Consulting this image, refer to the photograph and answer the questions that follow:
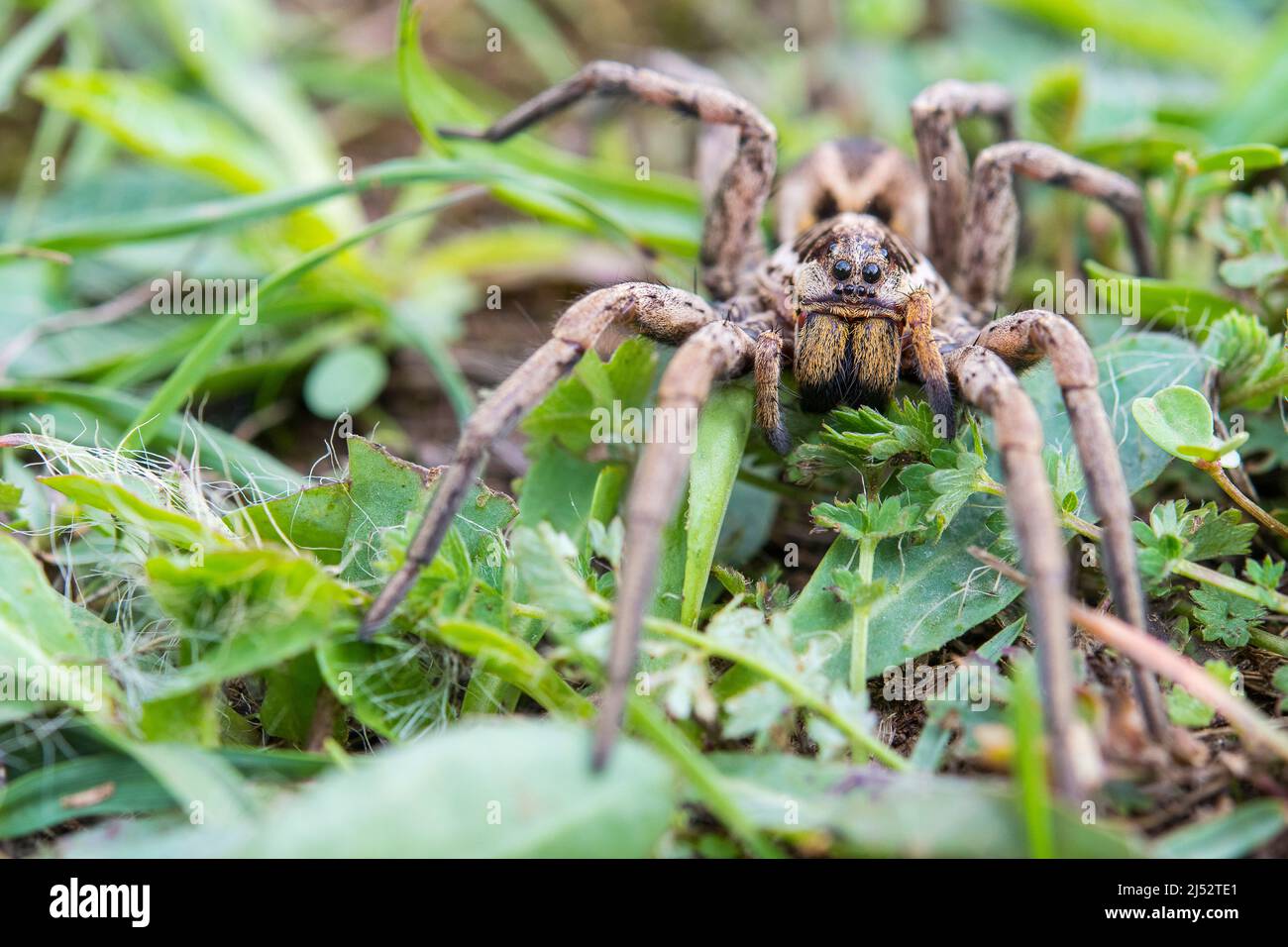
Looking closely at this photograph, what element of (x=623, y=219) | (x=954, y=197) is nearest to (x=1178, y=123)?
(x=954, y=197)

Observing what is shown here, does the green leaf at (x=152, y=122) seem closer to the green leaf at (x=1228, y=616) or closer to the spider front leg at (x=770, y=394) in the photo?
the spider front leg at (x=770, y=394)

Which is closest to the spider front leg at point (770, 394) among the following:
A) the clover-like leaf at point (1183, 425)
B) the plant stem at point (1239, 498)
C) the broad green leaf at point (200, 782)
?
the clover-like leaf at point (1183, 425)

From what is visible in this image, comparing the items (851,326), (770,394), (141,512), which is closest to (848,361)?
(851,326)

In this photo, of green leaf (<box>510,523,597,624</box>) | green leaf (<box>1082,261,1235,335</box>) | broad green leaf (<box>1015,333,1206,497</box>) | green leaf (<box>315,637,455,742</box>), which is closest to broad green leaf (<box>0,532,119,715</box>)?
green leaf (<box>315,637,455,742</box>)

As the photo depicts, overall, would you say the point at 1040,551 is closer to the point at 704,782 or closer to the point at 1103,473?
the point at 1103,473

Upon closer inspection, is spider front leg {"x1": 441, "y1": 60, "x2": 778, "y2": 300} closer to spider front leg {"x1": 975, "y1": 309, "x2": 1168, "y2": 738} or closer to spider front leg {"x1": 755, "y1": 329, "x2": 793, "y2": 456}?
spider front leg {"x1": 755, "y1": 329, "x2": 793, "y2": 456}
